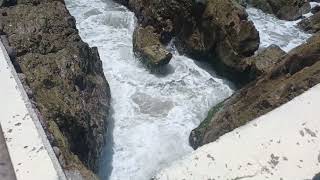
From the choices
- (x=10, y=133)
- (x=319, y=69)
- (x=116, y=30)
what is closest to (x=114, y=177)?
(x=319, y=69)

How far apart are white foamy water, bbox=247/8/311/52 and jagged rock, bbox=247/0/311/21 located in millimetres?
180

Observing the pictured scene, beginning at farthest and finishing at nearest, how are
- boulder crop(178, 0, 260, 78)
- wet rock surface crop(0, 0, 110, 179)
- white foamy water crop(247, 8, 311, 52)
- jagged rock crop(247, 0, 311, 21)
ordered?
jagged rock crop(247, 0, 311, 21)
white foamy water crop(247, 8, 311, 52)
boulder crop(178, 0, 260, 78)
wet rock surface crop(0, 0, 110, 179)

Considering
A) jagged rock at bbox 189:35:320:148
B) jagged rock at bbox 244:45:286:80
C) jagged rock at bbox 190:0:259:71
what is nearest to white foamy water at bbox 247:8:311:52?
jagged rock at bbox 190:0:259:71

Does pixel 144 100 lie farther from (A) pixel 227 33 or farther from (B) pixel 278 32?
(B) pixel 278 32

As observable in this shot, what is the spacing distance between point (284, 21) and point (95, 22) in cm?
619

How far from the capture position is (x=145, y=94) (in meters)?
11.1

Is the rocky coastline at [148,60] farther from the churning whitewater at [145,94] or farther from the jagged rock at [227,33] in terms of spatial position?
the churning whitewater at [145,94]

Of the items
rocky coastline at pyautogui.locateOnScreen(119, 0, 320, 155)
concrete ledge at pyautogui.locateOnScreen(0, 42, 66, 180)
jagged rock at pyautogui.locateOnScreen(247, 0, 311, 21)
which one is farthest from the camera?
jagged rock at pyautogui.locateOnScreen(247, 0, 311, 21)

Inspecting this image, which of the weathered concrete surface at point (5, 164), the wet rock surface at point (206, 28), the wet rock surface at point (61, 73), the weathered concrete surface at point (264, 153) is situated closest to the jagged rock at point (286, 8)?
the wet rock surface at point (206, 28)

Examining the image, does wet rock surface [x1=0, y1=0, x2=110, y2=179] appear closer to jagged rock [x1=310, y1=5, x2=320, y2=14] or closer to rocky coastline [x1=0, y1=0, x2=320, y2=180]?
rocky coastline [x1=0, y1=0, x2=320, y2=180]

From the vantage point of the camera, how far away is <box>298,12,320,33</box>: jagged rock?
13.7m

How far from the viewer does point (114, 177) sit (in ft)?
27.8

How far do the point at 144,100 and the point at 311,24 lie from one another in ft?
21.0

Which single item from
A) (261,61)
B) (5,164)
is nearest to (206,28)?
(261,61)
